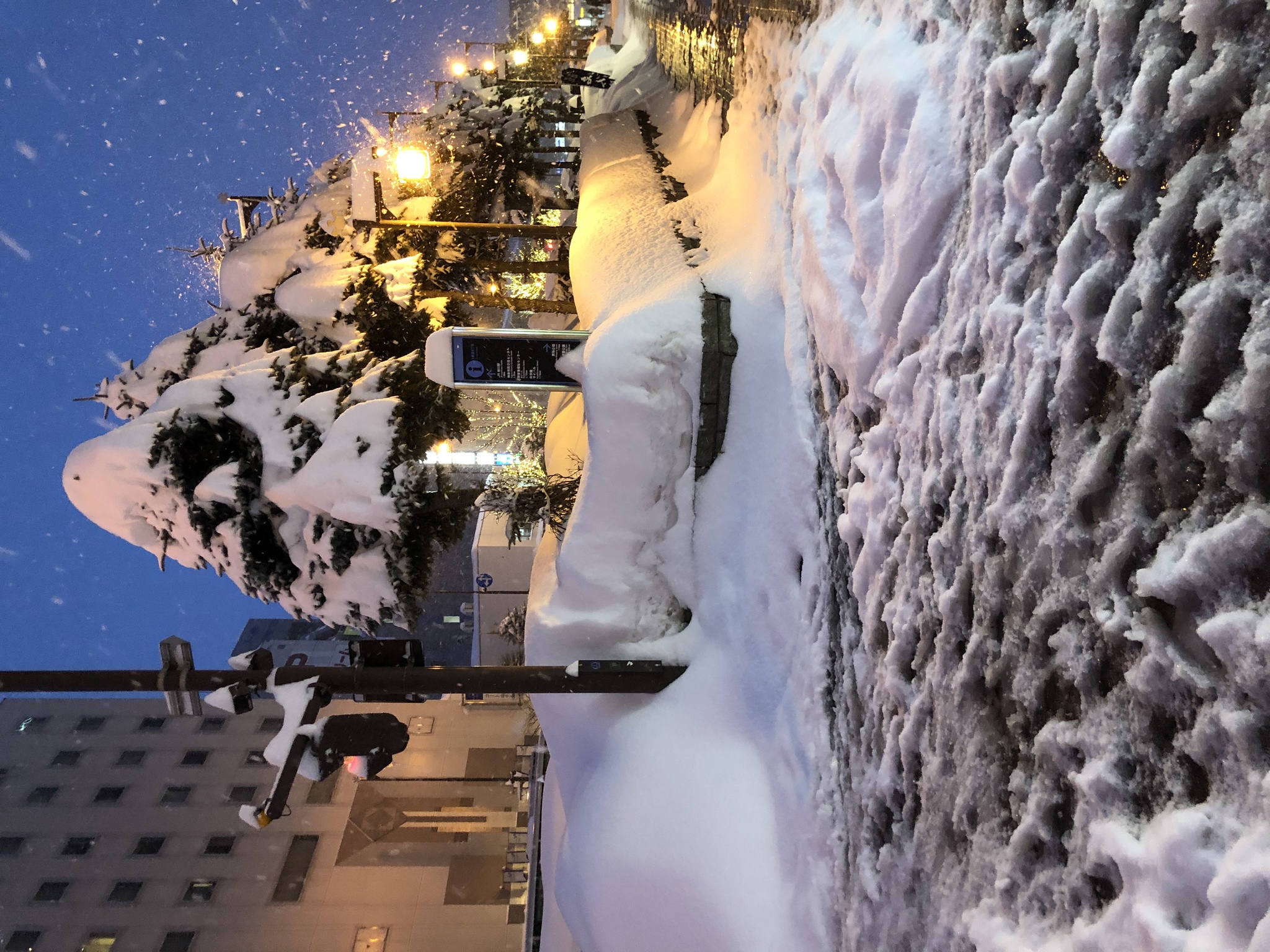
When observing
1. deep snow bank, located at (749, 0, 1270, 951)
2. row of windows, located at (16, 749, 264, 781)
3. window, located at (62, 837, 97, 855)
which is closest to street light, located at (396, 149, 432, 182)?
deep snow bank, located at (749, 0, 1270, 951)

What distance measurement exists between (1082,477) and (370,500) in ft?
19.2

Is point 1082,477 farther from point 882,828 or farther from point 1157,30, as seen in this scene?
point 882,828

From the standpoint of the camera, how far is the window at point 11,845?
1348 cm

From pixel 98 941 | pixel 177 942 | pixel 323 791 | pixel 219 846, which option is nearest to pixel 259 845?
pixel 219 846

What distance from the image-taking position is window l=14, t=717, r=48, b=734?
16125 mm

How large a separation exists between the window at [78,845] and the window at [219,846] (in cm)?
214

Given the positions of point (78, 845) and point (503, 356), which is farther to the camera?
point (78, 845)

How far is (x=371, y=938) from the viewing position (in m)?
11.3

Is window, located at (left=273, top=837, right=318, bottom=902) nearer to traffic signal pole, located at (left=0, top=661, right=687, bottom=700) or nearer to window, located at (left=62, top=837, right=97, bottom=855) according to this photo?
window, located at (left=62, top=837, right=97, bottom=855)

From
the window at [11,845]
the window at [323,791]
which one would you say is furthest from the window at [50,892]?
the window at [323,791]

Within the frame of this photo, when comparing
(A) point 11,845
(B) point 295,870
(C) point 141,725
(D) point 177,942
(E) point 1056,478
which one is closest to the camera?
(E) point 1056,478

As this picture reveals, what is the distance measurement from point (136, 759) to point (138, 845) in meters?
2.57

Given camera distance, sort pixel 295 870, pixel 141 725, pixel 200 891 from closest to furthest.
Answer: pixel 295 870 < pixel 200 891 < pixel 141 725

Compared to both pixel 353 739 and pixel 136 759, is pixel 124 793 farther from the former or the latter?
pixel 353 739
